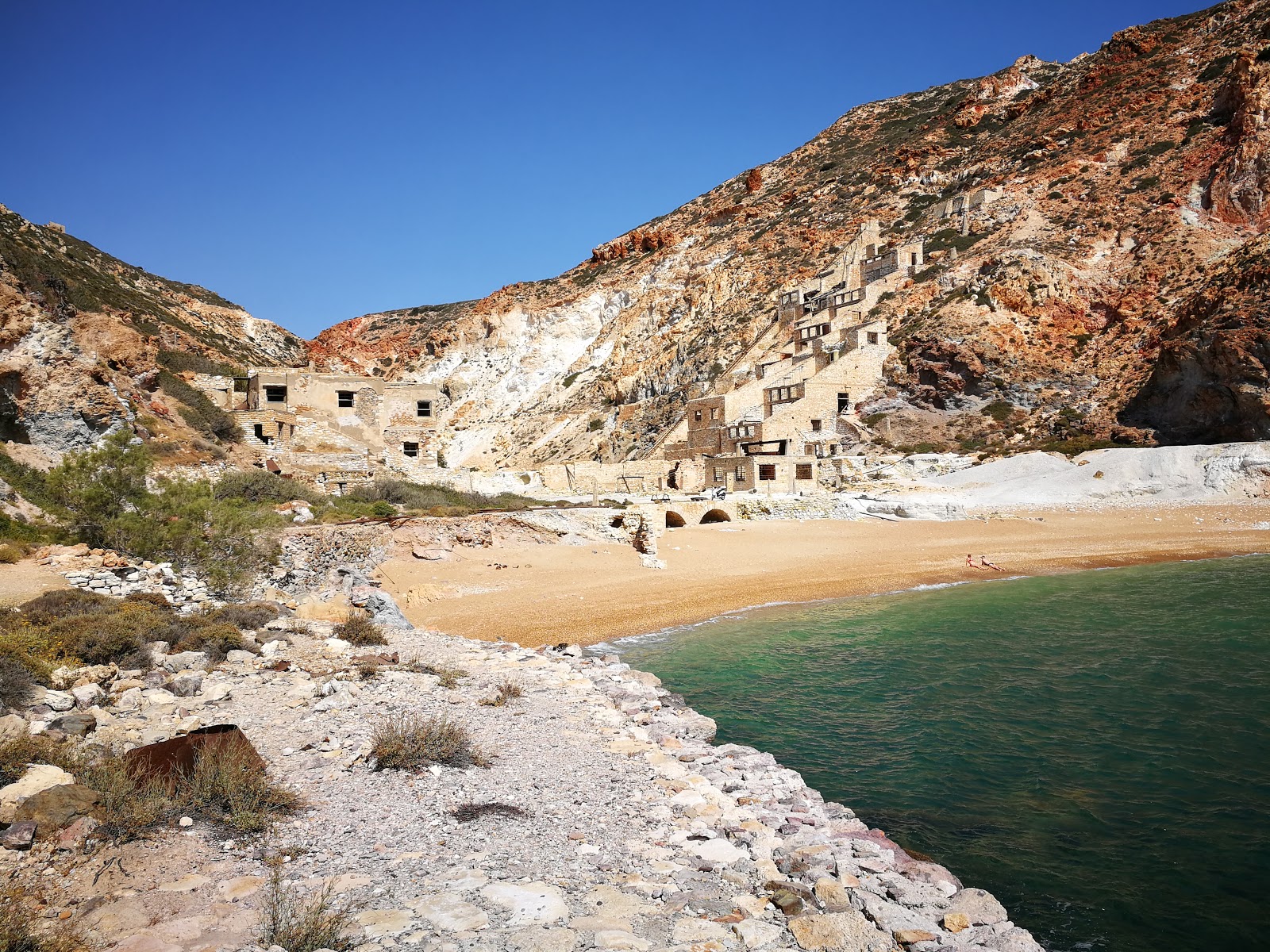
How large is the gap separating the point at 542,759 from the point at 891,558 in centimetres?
1908

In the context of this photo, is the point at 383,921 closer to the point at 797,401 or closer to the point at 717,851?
the point at 717,851

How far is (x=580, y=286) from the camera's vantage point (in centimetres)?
8494

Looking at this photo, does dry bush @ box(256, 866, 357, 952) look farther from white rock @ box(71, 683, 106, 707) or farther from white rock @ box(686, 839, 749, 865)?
white rock @ box(71, 683, 106, 707)

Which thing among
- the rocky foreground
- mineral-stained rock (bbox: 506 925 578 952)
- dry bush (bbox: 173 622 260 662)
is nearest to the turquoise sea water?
the rocky foreground

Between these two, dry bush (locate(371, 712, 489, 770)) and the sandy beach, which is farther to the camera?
the sandy beach

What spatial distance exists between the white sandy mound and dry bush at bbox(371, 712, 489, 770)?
29.0 m

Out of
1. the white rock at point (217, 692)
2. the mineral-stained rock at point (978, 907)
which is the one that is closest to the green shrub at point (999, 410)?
the mineral-stained rock at point (978, 907)

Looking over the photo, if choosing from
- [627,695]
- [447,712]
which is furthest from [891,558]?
[447,712]

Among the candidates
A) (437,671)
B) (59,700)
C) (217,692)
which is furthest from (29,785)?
(437,671)

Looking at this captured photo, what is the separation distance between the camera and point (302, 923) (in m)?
4.30

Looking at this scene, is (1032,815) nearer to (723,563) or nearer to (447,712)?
(447,712)

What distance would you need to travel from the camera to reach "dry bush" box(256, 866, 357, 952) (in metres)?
4.18

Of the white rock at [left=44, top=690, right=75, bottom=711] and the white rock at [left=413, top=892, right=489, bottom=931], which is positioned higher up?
the white rock at [left=44, top=690, right=75, bottom=711]

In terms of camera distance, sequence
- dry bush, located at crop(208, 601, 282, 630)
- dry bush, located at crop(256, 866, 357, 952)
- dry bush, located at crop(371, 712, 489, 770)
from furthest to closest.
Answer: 1. dry bush, located at crop(208, 601, 282, 630)
2. dry bush, located at crop(371, 712, 489, 770)
3. dry bush, located at crop(256, 866, 357, 952)
